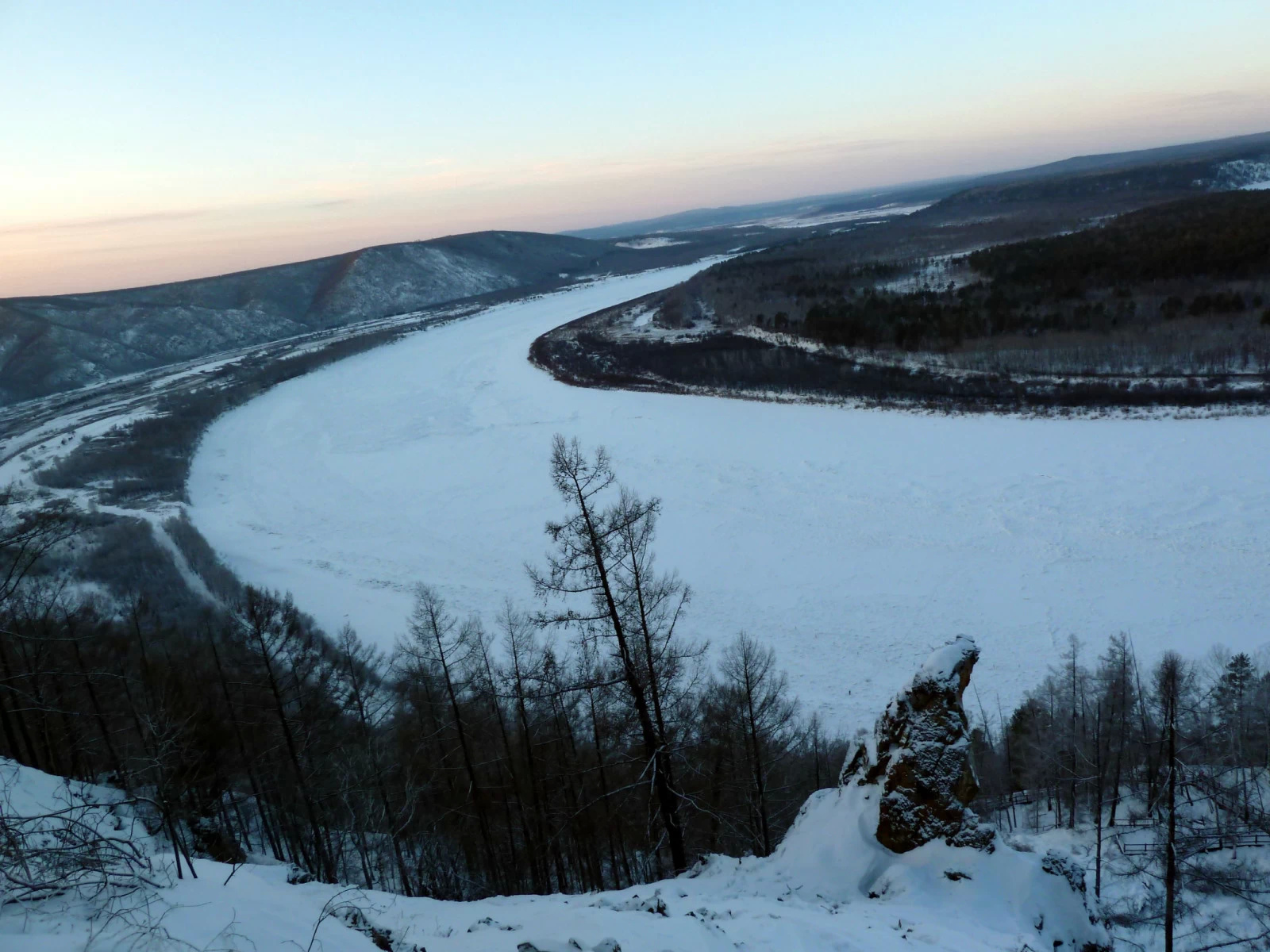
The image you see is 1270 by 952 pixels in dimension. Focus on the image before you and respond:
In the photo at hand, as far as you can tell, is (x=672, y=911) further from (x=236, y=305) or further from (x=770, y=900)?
(x=236, y=305)

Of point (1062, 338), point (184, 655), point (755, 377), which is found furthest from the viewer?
point (755, 377)

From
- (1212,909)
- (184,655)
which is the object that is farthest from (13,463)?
(1212,909)

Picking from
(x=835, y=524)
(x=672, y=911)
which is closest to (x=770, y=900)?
(x=672, y=911)

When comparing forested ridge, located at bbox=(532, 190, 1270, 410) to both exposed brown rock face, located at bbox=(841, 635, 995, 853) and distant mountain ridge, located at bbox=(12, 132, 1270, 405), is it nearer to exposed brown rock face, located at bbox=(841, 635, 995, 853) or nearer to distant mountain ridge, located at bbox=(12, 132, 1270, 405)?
exposed brown rock face, located at bbox=(841, 635, 995, 853)

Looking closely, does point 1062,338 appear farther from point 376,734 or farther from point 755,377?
point 376,734

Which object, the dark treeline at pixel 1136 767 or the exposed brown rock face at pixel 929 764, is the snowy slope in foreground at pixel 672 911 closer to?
the exposed brown rock face at pixel 929 764
